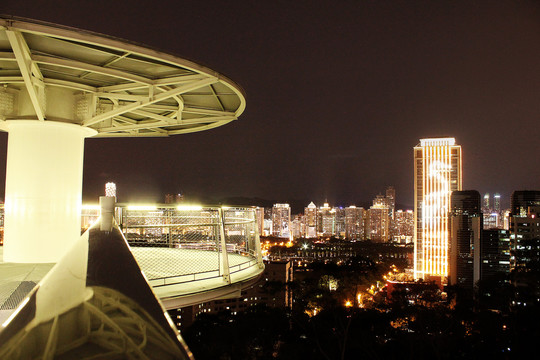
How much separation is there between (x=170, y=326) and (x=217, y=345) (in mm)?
15966

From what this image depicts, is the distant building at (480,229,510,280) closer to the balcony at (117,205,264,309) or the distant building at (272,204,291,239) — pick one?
the balcony at (117,205,264,309)

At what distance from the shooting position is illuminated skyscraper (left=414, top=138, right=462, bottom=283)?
71056 millimetres

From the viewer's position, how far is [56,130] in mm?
6879

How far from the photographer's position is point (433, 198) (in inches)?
2906

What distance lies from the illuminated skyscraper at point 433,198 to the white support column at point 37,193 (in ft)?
235

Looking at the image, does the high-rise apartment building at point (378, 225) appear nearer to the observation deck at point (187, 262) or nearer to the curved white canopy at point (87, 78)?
the observation deck at point (187, 262)

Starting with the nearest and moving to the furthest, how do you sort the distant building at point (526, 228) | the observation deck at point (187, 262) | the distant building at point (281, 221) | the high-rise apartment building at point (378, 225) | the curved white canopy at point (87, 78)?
the curved white canopy at point (87, 78), the observation deck at point (187, 262), the distant building at point (526, 228), the distant building at point (281, 221), the high-rise apartment building at point (378, 225)

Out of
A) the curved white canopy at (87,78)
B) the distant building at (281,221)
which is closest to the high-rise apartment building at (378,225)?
the distant building at (281,221)

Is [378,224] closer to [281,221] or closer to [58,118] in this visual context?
[281,221]

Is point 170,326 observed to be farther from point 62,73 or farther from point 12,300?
point 62,73

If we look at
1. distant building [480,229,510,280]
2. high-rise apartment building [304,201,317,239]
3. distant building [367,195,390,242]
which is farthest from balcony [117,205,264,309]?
high-rise apartment building [304,201,317,239]

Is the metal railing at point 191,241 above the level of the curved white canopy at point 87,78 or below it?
below

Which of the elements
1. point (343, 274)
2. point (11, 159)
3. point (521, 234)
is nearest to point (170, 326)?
point (11, 159)

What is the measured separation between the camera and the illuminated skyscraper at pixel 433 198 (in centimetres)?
7106
